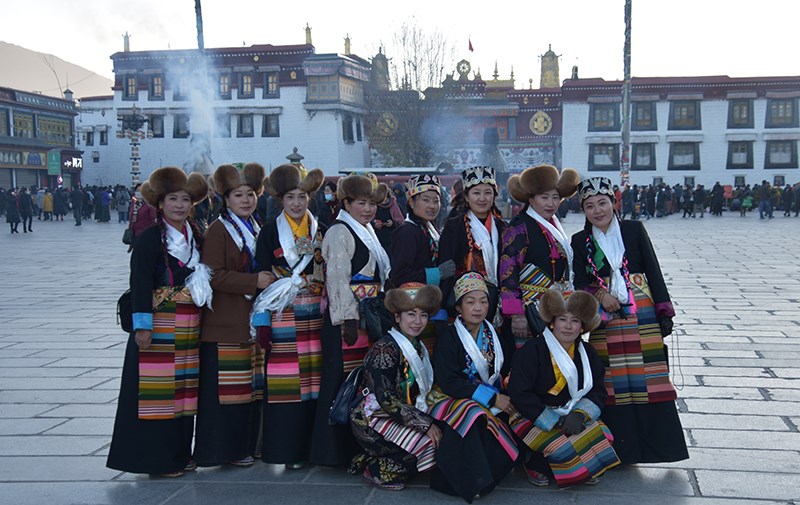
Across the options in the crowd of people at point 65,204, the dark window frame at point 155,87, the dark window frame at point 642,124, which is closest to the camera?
the crowd of people at point 65,204

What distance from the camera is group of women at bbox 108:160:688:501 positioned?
429cm

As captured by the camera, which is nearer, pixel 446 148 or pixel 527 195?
pixel 527 195

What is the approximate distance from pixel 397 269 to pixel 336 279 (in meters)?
0.37

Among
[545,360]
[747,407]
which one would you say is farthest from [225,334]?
[747,407]

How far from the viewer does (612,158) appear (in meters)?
41.8

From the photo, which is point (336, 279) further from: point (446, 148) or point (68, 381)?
point (446, 148)

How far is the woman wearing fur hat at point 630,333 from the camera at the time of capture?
14.6ft

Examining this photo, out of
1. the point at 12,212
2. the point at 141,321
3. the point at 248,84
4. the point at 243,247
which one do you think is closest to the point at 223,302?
the point at 243,247

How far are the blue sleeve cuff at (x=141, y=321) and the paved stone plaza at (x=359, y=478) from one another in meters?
0.85

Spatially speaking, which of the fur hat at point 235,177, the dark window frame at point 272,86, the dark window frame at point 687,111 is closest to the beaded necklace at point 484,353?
the fur hat at point 235,177

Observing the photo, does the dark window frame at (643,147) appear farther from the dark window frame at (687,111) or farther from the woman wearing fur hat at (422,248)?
the woman wearing fur hat at (422,248)

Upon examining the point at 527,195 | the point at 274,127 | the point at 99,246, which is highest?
the point at 274,127

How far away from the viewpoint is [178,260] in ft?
14.9

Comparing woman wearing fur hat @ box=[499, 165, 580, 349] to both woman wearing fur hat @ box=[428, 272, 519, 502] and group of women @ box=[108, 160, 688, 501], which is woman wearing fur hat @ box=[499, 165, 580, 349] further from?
woman wearing fur hat @ box=[428, 272, 519, 502]
